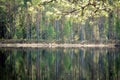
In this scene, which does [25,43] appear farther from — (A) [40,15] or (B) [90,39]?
(B) [90,39]

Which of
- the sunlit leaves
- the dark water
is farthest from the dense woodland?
the sunlit leaves

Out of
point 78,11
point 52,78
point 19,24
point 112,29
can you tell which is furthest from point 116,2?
point 112,29

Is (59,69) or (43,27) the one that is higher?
(59,69)

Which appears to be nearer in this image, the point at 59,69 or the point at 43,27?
the point at 59,69

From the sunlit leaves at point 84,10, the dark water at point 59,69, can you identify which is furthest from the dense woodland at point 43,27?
the sunlit leaves at point 84,10

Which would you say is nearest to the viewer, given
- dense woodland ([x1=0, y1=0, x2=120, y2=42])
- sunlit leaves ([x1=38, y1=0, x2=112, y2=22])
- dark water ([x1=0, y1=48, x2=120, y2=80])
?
sunlit leaves ([x1=38, y1=0, x2=112, y2=22])

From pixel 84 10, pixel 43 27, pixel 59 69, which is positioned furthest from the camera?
pixel 43 27

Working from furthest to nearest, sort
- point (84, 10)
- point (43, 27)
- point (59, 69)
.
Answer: point (43, 27)
point (59, 69)
point (84, 10)

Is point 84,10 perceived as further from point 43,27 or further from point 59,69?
point 43,27

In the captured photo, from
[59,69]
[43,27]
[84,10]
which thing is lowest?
[43,27]

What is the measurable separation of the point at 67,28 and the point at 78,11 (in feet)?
401

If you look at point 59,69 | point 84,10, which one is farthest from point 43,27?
point 84,10

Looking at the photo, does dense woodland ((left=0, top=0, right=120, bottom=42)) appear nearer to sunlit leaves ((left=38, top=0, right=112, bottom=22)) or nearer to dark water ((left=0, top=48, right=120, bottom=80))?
dark water ((left=0, top=48, right=120, bottom=80))

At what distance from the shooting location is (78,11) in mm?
6762
